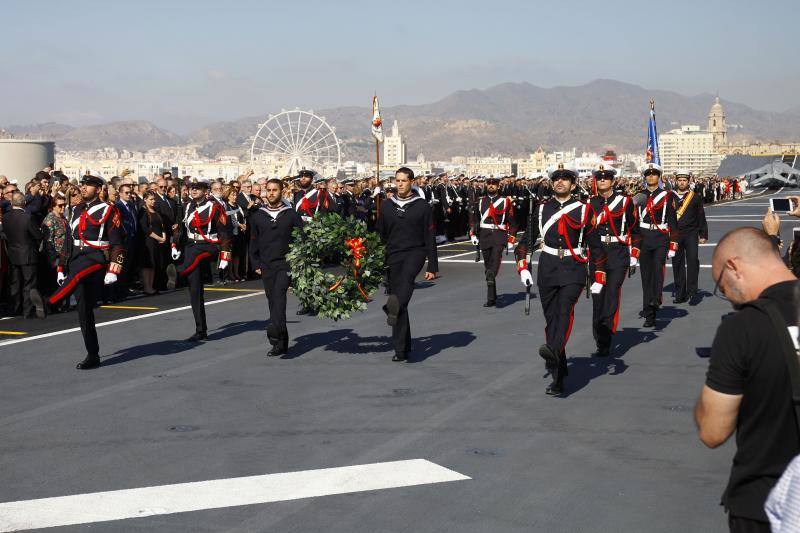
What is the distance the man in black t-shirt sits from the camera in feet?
11.2

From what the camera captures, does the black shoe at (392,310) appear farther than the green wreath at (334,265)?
No

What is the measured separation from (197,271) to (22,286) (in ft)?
13.4

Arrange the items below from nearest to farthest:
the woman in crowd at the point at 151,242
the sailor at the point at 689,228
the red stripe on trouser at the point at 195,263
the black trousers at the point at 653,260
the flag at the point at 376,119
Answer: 1. the red stripe on trouser at the point at 195,263
2. the black trousers at the point at 653,260
3. the sailor at the point at 689,228
4. the woman in crowd at the point at 151,242
5. the flag at the point at 376,119

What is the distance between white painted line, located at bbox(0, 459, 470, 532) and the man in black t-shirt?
318 cm

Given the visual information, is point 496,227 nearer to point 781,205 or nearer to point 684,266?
point 684,266

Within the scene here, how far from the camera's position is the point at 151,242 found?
58.5 feet

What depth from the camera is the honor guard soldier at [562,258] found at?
9.18 m

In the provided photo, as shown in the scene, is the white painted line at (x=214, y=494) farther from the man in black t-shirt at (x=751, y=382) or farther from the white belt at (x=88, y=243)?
the white belt at (x=88, y=243)

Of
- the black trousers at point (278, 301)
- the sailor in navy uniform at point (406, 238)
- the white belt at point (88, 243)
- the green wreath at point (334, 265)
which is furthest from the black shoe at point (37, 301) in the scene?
the sailor in navy uniform at point (406, 238)

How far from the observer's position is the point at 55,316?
1470 cm

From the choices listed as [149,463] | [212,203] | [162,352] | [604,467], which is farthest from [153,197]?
[604,467]

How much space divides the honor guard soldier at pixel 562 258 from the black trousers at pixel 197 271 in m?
4.54

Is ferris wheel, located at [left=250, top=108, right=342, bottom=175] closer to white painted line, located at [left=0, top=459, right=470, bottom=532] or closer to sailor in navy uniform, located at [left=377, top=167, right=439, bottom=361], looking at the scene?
sailor in navy uniform, located at [left=377, top=167, right=439, bottom=361]

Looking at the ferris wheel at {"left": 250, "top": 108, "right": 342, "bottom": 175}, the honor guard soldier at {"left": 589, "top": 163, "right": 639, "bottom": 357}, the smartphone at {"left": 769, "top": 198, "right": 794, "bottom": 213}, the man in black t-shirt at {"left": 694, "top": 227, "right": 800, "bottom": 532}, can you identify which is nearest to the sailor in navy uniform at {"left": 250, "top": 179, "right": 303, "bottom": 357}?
the honor guard soldier at {"left": 589, "top": 163, "right": 639, "bottom": 357}
